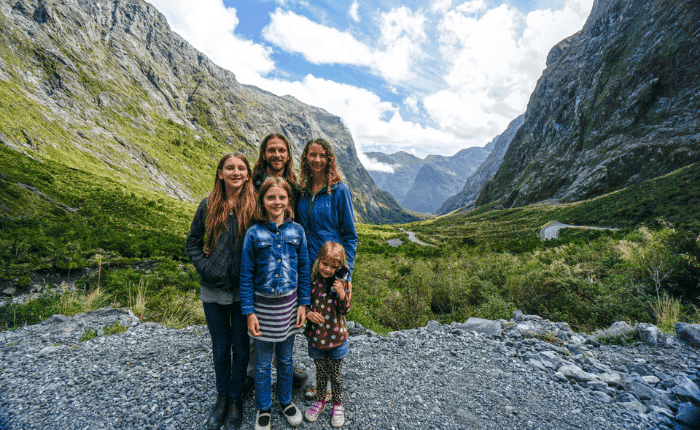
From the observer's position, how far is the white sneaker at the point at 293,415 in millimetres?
3322

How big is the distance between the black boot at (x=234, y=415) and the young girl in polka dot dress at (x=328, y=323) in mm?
865

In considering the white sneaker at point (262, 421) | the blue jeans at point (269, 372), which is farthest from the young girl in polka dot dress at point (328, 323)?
the white sneaker at point (262, 421)

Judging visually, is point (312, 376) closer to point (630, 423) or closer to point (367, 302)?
point (630, 423)

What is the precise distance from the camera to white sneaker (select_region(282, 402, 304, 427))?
3.32 metres

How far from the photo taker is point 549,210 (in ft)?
246

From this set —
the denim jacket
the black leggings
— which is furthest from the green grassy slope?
the denim jacket

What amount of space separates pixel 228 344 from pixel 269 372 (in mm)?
690

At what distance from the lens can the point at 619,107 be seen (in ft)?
290

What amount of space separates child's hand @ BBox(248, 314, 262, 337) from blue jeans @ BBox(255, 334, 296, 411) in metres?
0.20

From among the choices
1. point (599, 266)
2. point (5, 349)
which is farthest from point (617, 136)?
point (5, 349)

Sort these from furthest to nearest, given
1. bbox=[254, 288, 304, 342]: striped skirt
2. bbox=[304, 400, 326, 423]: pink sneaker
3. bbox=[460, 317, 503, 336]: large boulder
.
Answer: bbox=[460, 317, 503, 336]: large boulder
bbox=[304, 400, 326, 423]: pink sneaker
bbox=[254, 288, 304, 342]: striped skirt

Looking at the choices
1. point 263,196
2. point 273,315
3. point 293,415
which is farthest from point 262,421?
point 263,196

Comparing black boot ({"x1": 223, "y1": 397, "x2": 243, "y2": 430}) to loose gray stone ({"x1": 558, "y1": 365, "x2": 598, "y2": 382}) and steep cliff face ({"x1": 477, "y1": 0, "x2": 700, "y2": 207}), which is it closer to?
loose gray stone ({"x1": 558, "y1": 365, "x2": 598, "y2": 382})

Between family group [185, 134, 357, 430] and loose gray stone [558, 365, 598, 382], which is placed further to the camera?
loose gray stone [558, 365, 598, 382]
